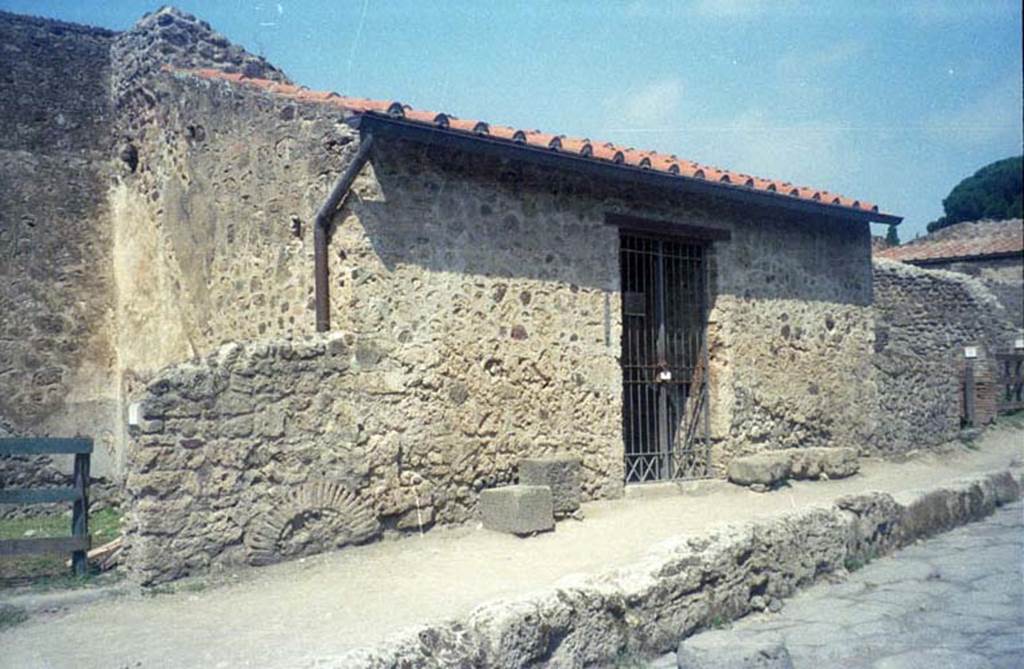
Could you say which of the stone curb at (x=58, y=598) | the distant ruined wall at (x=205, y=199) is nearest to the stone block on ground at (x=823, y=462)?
the distant ruined wall at (x=205, y=199)

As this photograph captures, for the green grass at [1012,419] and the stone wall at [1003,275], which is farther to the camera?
the stone wall at [1003,275]

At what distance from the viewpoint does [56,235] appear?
964cm

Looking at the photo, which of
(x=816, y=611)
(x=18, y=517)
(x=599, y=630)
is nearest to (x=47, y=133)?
(x=18, y=517)

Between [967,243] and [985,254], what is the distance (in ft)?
3.24

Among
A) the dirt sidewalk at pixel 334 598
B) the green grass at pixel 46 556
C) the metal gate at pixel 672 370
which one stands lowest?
the green grass at pixel 46 556

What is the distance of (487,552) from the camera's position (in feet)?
21.0

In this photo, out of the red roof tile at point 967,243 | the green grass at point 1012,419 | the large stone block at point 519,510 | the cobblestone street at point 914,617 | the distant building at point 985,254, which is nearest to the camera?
the cobblestone street at point 914,617

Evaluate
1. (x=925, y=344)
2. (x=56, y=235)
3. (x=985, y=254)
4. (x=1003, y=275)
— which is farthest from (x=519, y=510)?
(x=1003, y=275)

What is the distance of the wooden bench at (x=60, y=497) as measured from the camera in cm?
606

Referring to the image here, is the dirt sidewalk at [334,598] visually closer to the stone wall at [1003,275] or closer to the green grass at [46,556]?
the green grass at [46,556]

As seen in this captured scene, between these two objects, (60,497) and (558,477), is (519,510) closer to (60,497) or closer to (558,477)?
(558,477)

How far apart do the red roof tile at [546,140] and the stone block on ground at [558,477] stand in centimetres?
260

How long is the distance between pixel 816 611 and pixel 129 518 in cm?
452

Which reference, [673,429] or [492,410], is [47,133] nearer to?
[492,410]
